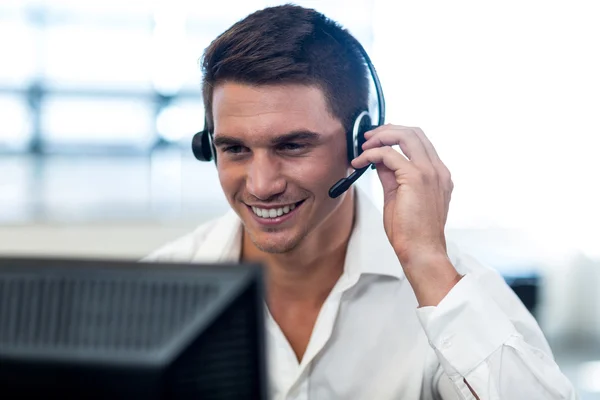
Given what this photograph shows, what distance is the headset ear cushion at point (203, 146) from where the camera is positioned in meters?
1.34

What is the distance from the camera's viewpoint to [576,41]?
10.2 ft

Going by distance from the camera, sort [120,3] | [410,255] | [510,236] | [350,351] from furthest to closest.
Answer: [510,236] < [120,3] < [350,351] < [410,255]

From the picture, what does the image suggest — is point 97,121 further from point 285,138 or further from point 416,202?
point 416,202

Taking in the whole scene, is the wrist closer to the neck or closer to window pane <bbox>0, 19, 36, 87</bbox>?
the neck

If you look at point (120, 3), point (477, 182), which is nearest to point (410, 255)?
point (477, 182)

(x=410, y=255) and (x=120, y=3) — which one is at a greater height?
(x=120, y=3)

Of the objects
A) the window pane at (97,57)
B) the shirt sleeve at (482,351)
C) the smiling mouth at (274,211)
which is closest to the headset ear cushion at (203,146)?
the smiling mouth at (274,211)

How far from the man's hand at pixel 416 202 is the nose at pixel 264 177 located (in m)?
0.14

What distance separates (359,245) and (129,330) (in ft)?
3.27

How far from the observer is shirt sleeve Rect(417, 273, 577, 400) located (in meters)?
0.98

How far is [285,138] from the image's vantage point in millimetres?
1202

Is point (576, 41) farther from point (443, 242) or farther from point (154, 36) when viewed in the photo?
point (443, 242)

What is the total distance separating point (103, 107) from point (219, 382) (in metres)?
2.82

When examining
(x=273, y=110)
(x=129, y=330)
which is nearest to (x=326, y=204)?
(x=273, y=110)
